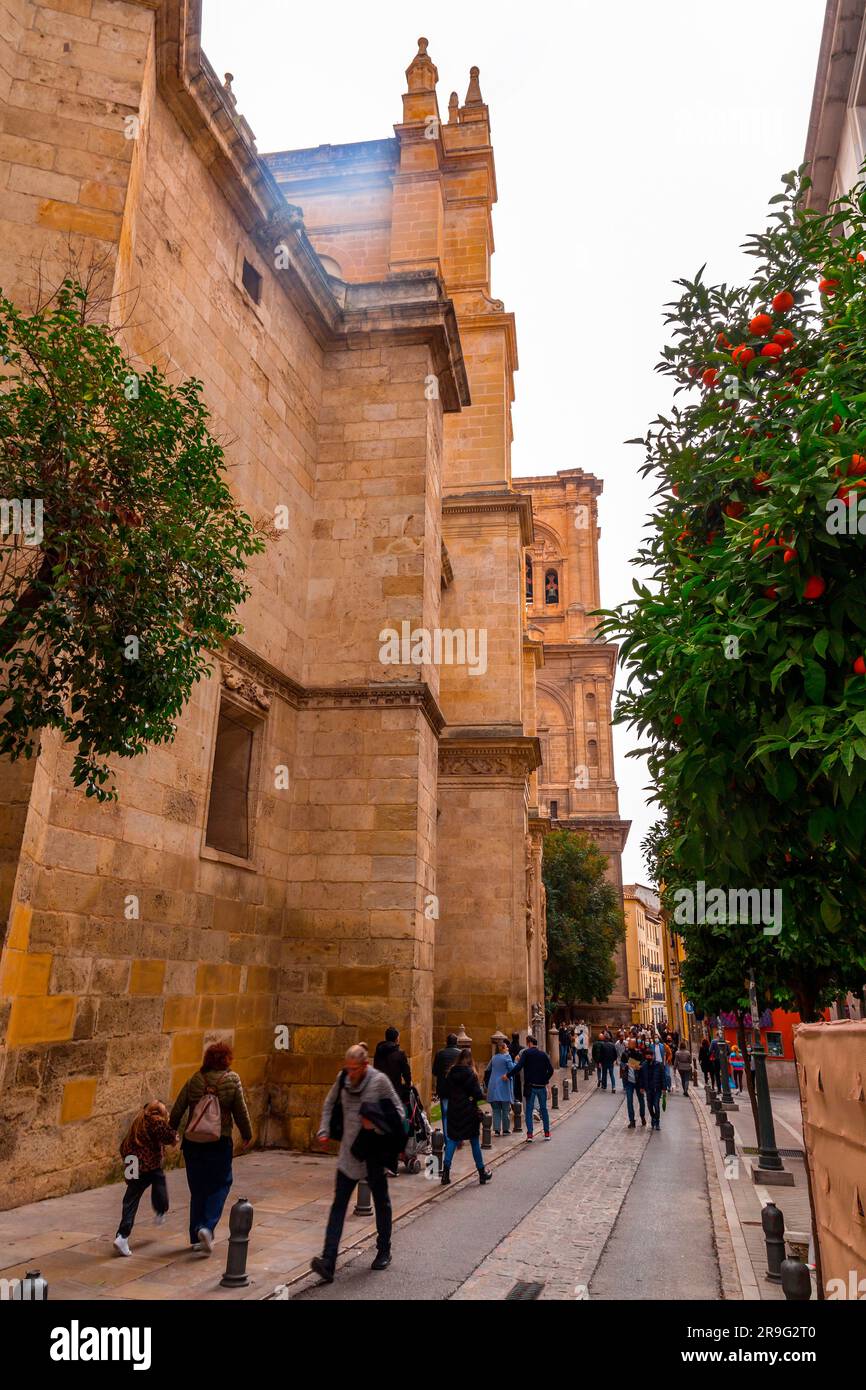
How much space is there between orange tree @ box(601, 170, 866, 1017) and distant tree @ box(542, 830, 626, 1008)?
40645 mm

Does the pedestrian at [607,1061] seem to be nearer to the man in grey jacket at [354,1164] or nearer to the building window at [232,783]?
the building window at [232,783]

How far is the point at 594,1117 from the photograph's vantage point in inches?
765

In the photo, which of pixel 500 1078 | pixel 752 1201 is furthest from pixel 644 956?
pixel 752 1201

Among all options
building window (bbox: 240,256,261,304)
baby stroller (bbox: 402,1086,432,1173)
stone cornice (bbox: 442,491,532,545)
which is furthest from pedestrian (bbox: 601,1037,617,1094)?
building window (bbox: 240,256,261,304)

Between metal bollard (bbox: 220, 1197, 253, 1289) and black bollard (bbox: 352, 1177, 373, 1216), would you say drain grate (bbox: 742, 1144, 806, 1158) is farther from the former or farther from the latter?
metal bollard (bbox: 220, 1197, 253, 1289)

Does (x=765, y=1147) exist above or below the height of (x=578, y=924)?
below

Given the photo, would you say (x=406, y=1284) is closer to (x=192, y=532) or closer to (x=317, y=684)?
(x=192, y=532)

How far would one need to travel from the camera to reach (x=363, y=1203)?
25.9ft

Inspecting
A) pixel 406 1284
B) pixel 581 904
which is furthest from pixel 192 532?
pixel 581 904

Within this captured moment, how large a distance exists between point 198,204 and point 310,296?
8.90ft

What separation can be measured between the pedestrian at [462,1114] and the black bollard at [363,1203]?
172cm

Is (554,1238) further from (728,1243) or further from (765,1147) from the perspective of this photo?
(765,1147)

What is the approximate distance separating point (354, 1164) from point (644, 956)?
89.5 m

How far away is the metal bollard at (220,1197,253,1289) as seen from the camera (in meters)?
5.25
